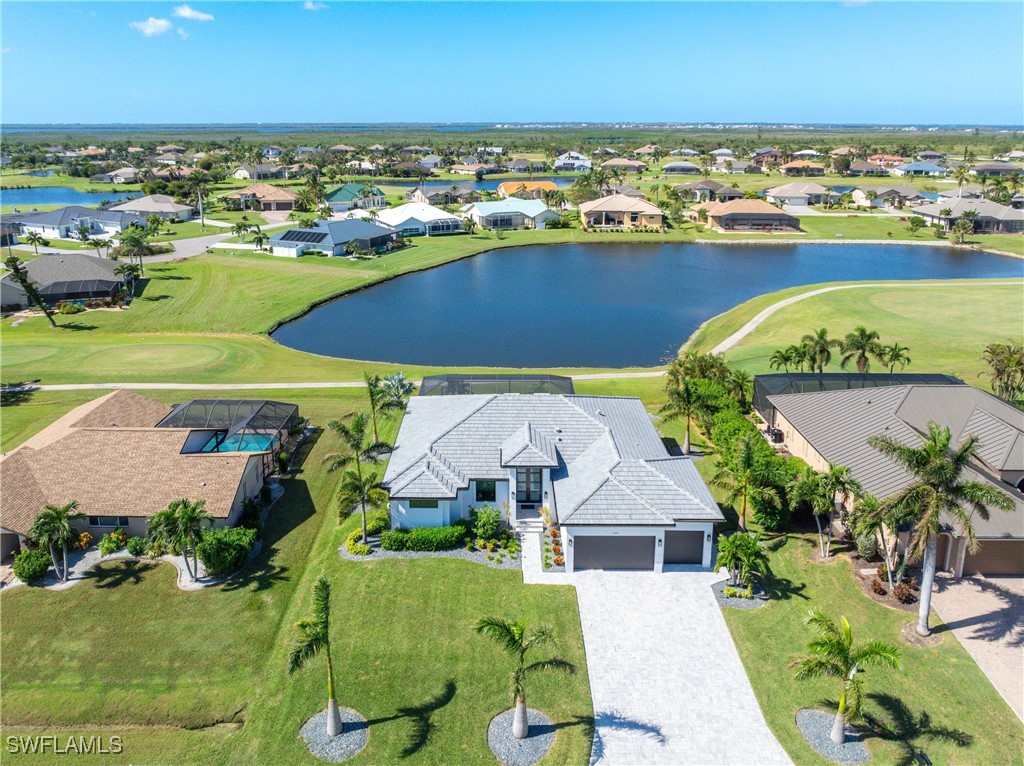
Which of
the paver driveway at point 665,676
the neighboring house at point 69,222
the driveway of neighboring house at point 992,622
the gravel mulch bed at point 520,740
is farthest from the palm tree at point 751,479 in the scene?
the neighboring house at point 69,222

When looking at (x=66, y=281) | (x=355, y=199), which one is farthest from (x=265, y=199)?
(x=66, y=281)

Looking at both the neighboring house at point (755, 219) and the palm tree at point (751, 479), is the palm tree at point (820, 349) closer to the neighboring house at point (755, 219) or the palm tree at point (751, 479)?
the palm tree at point (751, 479)

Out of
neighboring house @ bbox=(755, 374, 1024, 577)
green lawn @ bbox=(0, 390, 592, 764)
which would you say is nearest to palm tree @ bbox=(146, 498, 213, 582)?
green lawn @ bbox=(0, 390, 592, 764)

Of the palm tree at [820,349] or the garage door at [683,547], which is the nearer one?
the garage door at [683,547]

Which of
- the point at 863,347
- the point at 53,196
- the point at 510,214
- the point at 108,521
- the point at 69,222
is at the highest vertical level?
the point at 53,196

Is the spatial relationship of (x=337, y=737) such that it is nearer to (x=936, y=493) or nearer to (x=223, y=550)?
(x=223, y=550)

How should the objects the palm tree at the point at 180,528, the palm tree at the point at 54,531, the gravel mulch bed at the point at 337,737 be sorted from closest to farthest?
the gravel mulch bed at the point at 337,737, the palm tree at the point at 180,528, the palm tree at the point at 54,531
